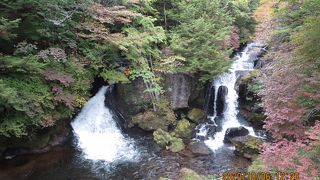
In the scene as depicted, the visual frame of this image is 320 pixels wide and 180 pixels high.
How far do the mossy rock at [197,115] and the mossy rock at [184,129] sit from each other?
0.51 meters

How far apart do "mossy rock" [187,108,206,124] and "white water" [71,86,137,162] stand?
3901mm

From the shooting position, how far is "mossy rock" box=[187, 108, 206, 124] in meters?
17.5

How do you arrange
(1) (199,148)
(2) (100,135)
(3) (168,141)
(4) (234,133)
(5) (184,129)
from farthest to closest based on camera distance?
(5) (184,129) → (4) (234,133) → (2) (100,135) → (3) (168,141) → (1) (199,148)

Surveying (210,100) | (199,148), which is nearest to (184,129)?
(199,148)

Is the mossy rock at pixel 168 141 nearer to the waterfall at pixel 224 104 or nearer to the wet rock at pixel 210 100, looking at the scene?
the waterfall at pixel 224 104

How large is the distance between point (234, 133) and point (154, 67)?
5.58 m

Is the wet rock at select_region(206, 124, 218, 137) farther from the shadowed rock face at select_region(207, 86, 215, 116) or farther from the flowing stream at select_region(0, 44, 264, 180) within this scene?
the shadowed rock face at select_region(207, 86, 215, 116)

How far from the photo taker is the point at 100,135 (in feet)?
51.9

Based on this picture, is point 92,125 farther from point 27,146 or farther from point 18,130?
point 18,130

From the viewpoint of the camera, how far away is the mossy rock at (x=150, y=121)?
16.4 metres

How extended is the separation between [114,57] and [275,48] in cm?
845

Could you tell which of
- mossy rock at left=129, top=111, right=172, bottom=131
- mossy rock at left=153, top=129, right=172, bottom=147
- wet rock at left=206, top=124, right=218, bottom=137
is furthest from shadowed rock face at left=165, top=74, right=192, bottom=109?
mossy rock at left=153, top=129, right=172, bottom=147

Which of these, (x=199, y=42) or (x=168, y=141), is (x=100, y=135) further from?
(x=199, y=42)

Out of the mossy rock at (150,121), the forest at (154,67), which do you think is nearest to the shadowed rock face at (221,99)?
the forest at (154,67)
